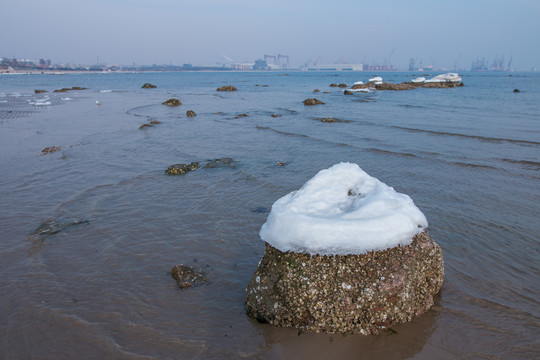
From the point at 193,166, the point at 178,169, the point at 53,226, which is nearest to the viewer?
the point at 53,226

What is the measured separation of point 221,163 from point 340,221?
7574 millimetres

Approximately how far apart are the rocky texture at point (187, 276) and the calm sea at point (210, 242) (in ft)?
0.37

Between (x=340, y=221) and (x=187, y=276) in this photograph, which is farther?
(x=187, y=276)

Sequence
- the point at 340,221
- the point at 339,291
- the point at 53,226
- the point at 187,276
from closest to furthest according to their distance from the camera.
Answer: the point at 339,291
the point at 340,221
the point at 187,276
the point at 53,226

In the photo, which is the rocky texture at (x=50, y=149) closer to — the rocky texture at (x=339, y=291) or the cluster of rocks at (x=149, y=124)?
the cluster of rocks at (x=149, y=124)

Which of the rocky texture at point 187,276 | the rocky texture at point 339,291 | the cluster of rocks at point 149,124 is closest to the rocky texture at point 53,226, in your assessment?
the rocky texture at point 187,276

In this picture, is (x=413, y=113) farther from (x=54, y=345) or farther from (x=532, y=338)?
(x=54, y=345)

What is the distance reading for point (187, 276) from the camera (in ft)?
16.5

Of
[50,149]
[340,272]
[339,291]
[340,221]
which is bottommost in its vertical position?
[50,149]

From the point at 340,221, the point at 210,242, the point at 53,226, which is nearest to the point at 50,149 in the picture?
the point at 53,226

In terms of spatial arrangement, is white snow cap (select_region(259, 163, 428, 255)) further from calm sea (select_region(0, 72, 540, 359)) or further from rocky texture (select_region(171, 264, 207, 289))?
rocky texture (select_region(171, 264, 207, 289))

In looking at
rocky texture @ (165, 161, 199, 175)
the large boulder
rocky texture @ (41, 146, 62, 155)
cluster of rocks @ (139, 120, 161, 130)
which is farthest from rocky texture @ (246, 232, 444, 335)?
cluster of rocks @ (139, 120, 161, 130)

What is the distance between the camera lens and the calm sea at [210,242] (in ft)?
12.7

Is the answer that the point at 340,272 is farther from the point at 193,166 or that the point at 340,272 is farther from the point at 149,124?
the point at 149,124
